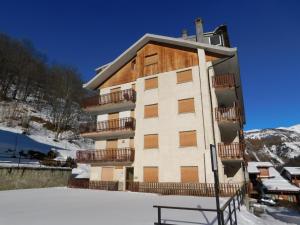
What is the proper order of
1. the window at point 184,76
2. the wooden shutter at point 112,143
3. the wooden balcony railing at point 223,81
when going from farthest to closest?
1. the wooden shutter at point 112,143
2. the window at point 184,76
3. the wooden balcony railing at point 223,81

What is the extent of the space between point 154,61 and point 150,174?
36.9ft

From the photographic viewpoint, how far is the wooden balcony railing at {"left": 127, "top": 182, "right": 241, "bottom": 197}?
1875 cm

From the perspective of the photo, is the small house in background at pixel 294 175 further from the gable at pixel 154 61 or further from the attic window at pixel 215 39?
the gable at pixel 154 61

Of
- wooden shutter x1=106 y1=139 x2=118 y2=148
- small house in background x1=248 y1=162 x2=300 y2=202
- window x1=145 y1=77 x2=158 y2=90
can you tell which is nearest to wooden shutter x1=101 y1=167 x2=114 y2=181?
wooden shutter x1=106 y1=139 x2=118 y2=148

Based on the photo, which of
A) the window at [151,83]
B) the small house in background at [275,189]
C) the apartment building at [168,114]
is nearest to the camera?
the apartment building at [168,114]

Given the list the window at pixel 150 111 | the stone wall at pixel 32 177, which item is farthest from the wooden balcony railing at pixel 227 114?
the stone wall at pixel 32 177

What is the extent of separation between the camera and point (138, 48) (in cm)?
2639

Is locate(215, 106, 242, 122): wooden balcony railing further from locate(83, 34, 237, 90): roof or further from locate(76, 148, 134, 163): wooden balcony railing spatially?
locate(76, 148, 134, 163): wooden balcony railing

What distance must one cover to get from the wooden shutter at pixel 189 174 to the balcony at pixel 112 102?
8533mm

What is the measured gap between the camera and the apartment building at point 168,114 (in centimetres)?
2069

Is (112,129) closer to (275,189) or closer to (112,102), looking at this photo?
(112,102)

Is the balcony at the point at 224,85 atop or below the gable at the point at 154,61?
below

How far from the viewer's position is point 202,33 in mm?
26156

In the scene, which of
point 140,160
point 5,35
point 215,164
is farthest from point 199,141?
point 5,35
